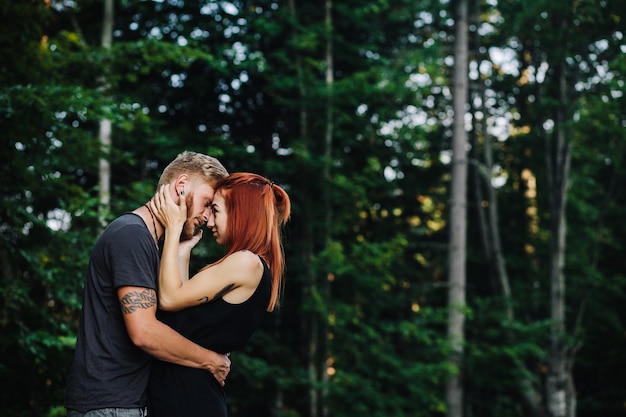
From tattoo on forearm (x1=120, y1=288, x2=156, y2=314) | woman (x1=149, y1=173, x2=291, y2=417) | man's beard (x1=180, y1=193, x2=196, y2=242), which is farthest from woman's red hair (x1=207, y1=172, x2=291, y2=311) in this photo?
tattoo on forearm (x1=120, y1=288, x2=156, y2=314)

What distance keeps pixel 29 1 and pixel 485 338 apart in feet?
37.8

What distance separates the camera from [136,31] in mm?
12484

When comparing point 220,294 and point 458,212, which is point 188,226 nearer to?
point 220,294

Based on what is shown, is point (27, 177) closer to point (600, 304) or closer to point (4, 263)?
point (4, 263)

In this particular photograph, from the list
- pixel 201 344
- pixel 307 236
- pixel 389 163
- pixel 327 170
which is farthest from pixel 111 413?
pixel 389 163

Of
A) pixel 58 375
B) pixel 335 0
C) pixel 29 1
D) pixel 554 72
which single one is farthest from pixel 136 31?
pixel 554 72

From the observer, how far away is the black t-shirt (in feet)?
9.52

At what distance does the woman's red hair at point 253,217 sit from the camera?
321cm

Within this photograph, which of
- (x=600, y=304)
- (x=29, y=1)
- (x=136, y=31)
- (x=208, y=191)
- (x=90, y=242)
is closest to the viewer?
(x=208, y=191)

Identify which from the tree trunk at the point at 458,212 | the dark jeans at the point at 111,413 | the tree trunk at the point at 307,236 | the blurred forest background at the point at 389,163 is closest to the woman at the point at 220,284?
the dark jeans at the point at 111,413

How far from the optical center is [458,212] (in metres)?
14.3

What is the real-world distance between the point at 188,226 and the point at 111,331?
2.03 feet

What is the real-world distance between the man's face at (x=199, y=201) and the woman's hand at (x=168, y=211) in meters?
0.06

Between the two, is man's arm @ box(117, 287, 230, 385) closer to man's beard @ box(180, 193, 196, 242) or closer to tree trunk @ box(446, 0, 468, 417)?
man's beard @ box(180, 193, 196, 242)
